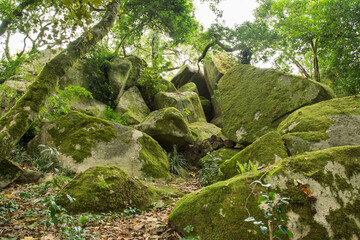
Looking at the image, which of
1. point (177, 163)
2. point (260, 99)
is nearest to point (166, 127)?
point (177, 163)

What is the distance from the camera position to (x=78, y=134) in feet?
20.2

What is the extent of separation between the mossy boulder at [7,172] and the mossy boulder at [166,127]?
3911mm

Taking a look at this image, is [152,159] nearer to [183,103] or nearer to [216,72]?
[183,103]

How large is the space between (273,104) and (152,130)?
398 centimetres

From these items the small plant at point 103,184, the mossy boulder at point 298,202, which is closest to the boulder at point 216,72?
the small plant at point 103,184

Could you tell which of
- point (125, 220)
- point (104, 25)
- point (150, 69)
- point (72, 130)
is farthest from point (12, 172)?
point (150, 69)

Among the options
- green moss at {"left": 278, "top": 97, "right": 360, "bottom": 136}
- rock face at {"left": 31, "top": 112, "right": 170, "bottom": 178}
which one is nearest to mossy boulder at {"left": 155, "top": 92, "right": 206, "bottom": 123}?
rock face at {"left": 31, "top": 112, "right": 170, "bottom": 178}

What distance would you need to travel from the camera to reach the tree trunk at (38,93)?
2992mm

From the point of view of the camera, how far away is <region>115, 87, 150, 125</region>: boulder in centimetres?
1059

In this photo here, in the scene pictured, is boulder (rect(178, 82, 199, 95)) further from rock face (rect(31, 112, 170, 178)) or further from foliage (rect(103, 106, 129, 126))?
rock face (rect(31, 112, 170, 178))

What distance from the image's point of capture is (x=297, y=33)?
30.5ft

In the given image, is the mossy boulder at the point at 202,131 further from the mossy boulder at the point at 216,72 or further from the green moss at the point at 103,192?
the green moss at the point at 103,192

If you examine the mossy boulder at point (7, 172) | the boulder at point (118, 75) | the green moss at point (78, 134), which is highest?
the boulder at point (118, 75)

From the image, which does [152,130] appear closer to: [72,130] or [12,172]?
[72,130]
